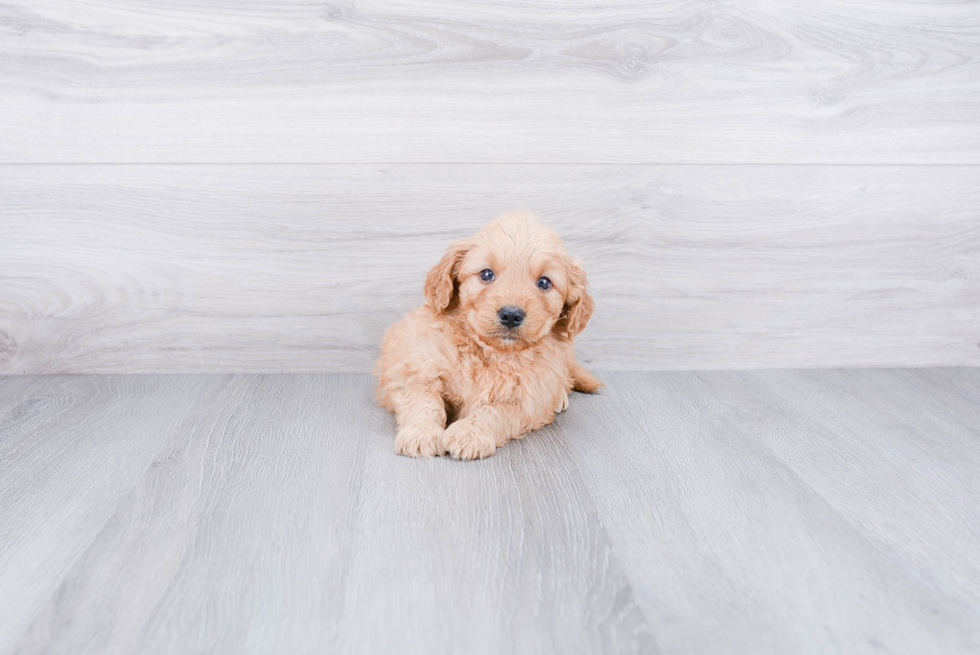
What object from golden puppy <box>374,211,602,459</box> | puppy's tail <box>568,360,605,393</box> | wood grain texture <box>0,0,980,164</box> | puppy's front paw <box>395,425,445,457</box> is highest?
wood grain texture <box>0,0,980,164</box>

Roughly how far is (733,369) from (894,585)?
1.07 meters

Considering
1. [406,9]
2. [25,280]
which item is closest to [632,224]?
[406,9]

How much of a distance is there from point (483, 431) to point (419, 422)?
0.13 metres

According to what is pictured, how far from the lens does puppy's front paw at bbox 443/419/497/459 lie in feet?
4.49

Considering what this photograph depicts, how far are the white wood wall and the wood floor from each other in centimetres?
29

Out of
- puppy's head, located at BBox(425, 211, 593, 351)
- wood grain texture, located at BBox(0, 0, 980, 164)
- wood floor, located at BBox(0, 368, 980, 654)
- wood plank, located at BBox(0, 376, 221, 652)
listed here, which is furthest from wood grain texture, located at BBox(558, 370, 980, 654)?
wood plank, located at BBox(0, 376, 221, 652)

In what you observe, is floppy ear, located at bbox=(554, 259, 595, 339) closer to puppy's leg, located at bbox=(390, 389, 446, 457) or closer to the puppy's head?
the puppy's head

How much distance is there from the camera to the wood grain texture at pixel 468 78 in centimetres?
175

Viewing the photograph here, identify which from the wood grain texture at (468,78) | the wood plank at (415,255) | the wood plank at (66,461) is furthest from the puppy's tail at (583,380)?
the wood plank at (66,461)

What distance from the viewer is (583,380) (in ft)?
5.87

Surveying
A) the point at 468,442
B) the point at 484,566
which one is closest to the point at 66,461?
the point at 468,442

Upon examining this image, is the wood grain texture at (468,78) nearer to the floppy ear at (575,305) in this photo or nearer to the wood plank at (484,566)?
the floppy ear at (575,305)

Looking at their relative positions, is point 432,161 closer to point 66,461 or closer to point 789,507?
point 66,461

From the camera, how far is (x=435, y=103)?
5.92ft
